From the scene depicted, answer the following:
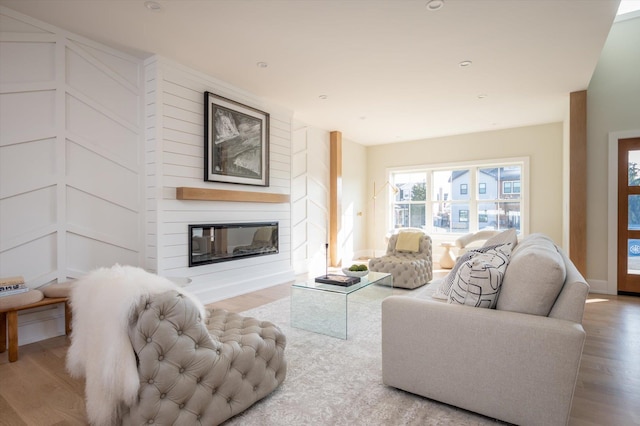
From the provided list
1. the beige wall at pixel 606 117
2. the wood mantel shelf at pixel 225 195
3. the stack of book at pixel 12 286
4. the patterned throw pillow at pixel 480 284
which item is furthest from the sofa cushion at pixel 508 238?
the stack of book at pixel 12 286

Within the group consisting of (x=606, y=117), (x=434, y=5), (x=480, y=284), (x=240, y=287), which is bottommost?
(x=240, y=287)

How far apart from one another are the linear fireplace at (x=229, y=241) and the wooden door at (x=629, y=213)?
478 cm

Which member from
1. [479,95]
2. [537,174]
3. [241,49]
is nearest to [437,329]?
[241,49]

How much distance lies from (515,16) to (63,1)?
3639 mm

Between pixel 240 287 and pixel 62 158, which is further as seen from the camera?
pixel 240 287

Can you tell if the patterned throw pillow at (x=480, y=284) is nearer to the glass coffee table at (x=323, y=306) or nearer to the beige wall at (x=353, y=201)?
the glass coffee table at (x=323, y=306)

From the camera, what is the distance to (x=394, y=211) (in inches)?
320

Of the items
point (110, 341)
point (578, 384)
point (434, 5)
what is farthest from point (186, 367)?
point (434, 5)

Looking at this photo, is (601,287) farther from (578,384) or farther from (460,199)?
(578,384)

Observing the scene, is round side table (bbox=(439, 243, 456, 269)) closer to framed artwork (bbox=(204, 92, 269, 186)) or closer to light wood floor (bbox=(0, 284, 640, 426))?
light wood floor (bbox=(0, 284, 640, 426))

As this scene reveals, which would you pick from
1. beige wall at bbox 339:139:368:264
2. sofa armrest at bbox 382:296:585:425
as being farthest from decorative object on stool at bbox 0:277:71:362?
beige wall at bbox 339:139:368:264

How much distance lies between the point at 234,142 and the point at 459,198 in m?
5.04

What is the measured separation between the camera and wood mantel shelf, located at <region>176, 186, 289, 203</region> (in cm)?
374

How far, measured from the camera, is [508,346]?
5.48 ft
